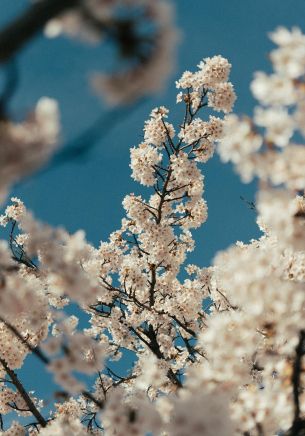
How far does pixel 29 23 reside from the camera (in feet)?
6.77

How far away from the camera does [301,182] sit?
4504 millimetres

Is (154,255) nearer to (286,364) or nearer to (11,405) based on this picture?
(11,405)

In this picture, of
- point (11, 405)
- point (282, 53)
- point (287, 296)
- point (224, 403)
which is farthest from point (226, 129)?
point (11, 405)

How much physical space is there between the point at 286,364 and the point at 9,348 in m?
5.55

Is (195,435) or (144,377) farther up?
(144,377)

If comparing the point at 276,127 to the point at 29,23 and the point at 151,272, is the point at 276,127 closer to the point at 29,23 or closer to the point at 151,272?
the point at 29,23

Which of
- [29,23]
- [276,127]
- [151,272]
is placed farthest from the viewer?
[151,272]

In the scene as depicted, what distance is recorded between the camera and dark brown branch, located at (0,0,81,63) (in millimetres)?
2041

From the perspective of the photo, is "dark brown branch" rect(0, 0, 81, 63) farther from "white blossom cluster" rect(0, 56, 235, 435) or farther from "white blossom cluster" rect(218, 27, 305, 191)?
"white blossom cluster" rect(0, 56, 235, 435)

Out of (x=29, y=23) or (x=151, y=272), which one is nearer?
(x=29, y=23)

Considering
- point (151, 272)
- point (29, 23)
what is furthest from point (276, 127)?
point (151, 272)

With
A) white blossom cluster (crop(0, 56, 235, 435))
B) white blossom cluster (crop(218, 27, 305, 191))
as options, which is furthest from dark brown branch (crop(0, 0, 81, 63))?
white blossom cluster (crop(0, 56, 235, 435))

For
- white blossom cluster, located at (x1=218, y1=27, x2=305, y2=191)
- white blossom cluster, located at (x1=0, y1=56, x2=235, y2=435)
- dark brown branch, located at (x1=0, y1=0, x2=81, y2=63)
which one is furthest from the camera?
white blossom cluster, located at (x1=0, y1=56, x2=235, y2=435)

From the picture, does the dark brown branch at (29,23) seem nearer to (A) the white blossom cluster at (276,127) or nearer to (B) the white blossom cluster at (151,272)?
(A) the white blossom cluster at (276,127)
